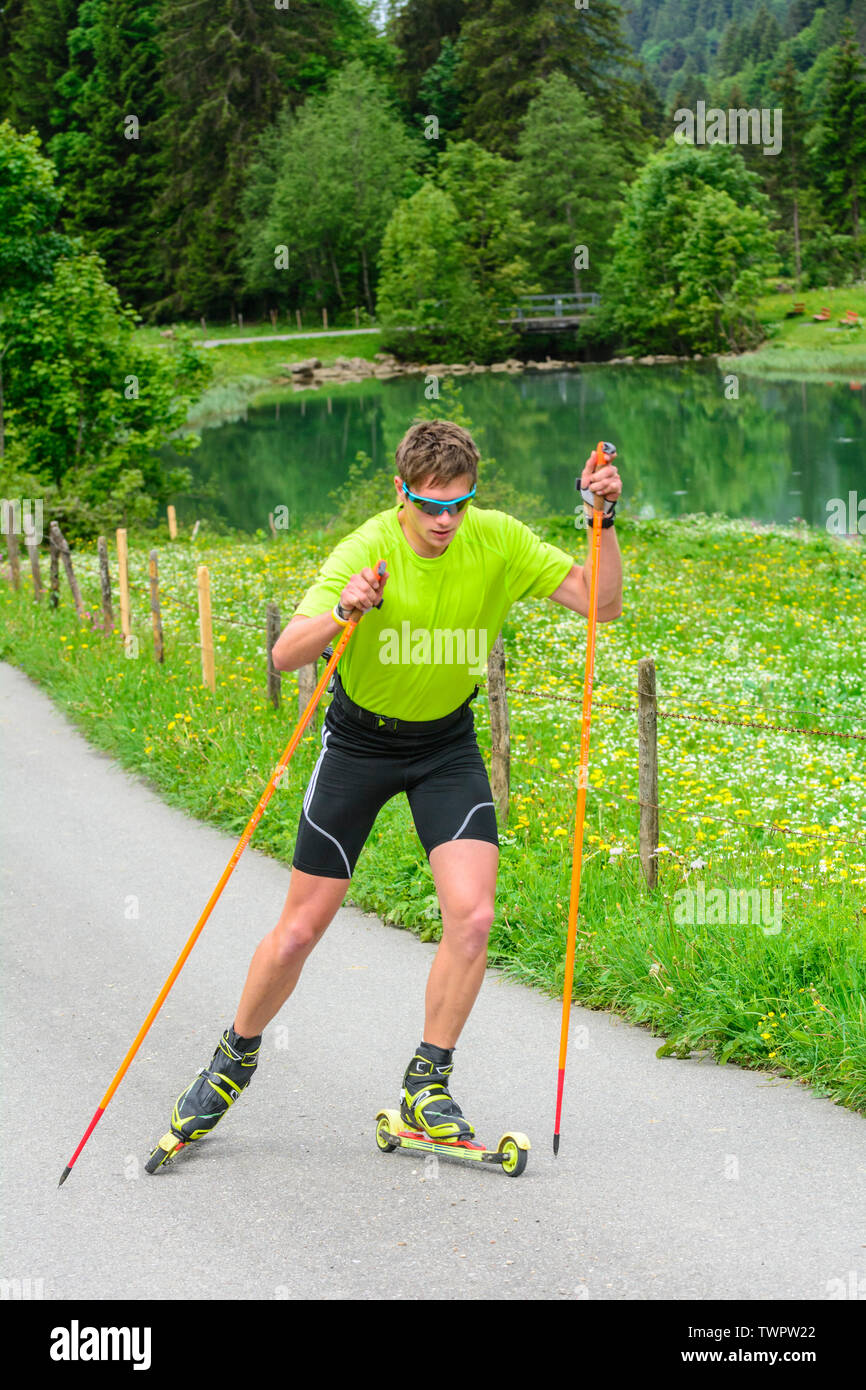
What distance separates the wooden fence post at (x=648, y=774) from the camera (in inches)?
273

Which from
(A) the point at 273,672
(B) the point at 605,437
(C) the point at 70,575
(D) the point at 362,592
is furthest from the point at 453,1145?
(B) the point at 605,437

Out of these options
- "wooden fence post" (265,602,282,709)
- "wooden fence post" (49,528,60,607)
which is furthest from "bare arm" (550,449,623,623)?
"wooden fence post" (49,528,60,607)

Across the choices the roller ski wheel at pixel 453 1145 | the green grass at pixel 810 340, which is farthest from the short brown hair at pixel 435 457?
the green grass at pixel 810 340

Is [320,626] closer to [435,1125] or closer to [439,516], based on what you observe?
[439,516]

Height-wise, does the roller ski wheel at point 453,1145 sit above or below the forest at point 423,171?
below

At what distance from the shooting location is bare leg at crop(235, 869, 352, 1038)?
181 inches

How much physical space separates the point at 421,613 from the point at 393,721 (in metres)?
Answer: 0.37

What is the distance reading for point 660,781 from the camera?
981 cm

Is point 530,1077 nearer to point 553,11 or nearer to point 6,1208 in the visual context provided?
point 6,1208

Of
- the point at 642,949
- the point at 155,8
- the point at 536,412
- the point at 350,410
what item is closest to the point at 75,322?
the point at 642,949

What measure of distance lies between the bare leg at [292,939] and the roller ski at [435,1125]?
1.70ft

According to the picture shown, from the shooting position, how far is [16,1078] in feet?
17.8

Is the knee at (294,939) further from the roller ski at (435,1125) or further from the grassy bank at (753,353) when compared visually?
the grassy bank at (753,353)

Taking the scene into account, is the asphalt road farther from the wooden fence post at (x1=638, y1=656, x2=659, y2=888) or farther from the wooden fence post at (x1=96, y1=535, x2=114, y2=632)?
the wooden fence post at (x1=96, y1=535, x2=114, y2=632)
